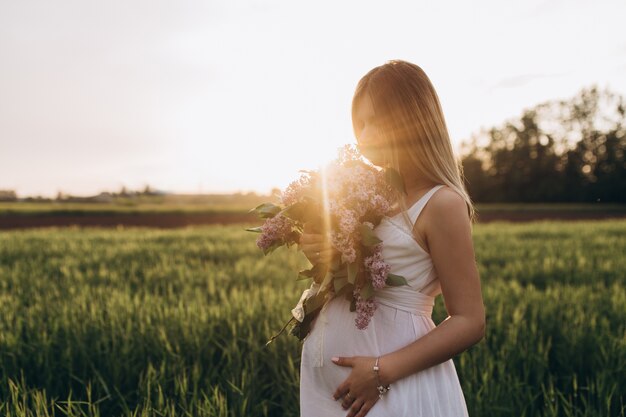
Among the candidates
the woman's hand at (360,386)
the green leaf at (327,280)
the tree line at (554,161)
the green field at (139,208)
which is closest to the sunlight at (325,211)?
the green leaf at (327,280)

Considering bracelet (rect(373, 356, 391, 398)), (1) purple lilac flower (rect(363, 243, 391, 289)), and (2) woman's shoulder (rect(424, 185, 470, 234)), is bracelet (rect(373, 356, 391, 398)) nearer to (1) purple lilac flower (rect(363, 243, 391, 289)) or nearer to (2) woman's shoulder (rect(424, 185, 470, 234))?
(1) purple lilac flower (rect(363, 243, 391, 289))

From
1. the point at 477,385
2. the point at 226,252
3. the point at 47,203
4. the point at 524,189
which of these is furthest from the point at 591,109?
the point at 477,385

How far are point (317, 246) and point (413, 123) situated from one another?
18.1 inches

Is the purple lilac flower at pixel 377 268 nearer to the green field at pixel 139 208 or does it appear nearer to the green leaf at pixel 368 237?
the green leaf at pixel 368 237

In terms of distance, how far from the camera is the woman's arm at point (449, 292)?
1.38 meters

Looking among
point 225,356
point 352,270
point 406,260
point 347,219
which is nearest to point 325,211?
point 347,219

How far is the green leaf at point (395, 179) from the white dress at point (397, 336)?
0.24 feet

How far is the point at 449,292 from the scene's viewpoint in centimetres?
141

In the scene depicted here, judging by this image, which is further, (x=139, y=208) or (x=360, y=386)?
(x=139, y=208)

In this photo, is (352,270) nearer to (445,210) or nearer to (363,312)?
(363,312)

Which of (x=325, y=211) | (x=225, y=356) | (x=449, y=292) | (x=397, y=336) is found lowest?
(x=225, y=356)

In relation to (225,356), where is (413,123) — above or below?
above

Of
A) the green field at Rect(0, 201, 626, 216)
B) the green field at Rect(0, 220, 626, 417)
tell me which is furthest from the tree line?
the green field at Rect(0, 220, 626, 417)

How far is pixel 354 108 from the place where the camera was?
1.63 metres
